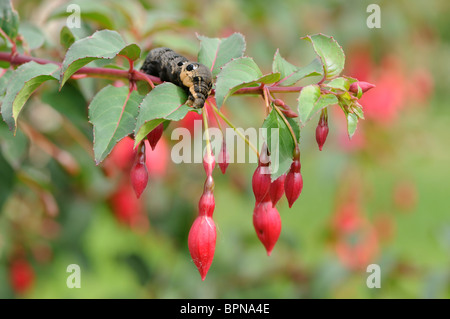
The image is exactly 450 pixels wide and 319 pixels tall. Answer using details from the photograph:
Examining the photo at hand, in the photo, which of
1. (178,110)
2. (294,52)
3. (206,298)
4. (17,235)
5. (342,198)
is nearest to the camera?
(178,110)

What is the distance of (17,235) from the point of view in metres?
1.10

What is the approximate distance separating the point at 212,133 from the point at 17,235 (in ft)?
2.37

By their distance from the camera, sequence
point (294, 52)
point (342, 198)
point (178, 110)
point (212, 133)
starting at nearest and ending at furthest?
point (178, 110) → point (212, 133) → point (294, 52) → point (342, 198)

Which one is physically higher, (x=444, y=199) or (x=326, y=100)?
(x=444, y=199)

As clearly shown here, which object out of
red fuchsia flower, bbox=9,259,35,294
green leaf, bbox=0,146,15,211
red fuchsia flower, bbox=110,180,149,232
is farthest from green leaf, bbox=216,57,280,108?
red fuchsia flower, bbox=9,259,35,294

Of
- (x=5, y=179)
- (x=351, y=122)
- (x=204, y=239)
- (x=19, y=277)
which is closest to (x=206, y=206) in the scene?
(x=204, y=239)

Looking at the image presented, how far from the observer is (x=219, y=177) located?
4.33ft

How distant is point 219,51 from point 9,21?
23 cm

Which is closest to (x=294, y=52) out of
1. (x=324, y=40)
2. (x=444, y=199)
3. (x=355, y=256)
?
(x=355, y=256)

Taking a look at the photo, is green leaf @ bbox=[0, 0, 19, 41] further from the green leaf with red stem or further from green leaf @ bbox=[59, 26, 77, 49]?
the green leaf with red stem

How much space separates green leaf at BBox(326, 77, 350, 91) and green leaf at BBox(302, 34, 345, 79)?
0.05ft

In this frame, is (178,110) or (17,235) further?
(17,235)

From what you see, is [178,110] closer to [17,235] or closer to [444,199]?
[17,235]
